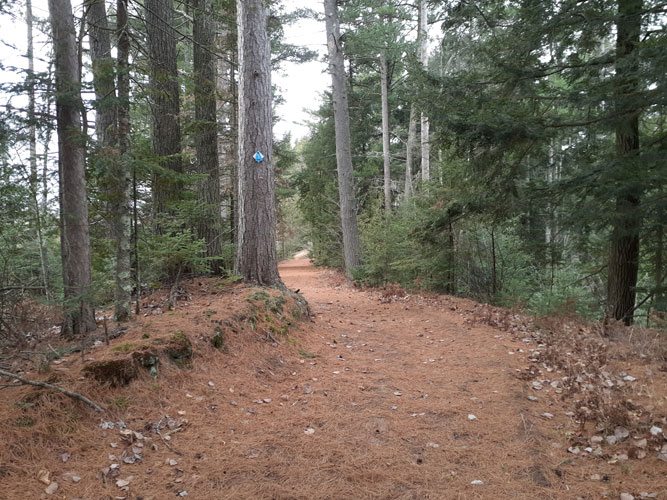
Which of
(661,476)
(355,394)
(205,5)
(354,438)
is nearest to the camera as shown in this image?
(661,476)

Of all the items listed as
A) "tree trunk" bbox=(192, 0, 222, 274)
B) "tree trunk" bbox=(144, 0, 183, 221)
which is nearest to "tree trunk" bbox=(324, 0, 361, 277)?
"tree trunk" bbox=(192, 0, 222, 274)

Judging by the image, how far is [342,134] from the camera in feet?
46.7

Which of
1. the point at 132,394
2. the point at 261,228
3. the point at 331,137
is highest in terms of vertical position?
the point at 331,137

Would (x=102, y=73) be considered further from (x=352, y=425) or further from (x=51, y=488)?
(x=352, y=425)

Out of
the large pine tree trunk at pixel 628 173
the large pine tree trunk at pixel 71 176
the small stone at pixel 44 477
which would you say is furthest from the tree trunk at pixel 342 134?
the small stone at pixel 44 477

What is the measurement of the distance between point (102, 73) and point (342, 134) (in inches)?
389

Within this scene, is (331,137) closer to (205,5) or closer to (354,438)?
(205,5)

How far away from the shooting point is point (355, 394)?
4.42m

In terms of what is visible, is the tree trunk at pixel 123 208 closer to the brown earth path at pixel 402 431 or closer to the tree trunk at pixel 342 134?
→ the brown earth path at pixel 402 431

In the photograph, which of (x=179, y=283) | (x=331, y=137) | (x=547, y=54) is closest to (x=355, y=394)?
(x=179, y=283)

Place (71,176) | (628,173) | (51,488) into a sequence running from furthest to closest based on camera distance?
(628,173), (71,176), (51,488)

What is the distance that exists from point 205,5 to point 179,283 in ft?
20.8

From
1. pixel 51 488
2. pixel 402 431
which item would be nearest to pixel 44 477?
pixel 51 488

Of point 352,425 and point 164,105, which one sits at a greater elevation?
point 164,105
